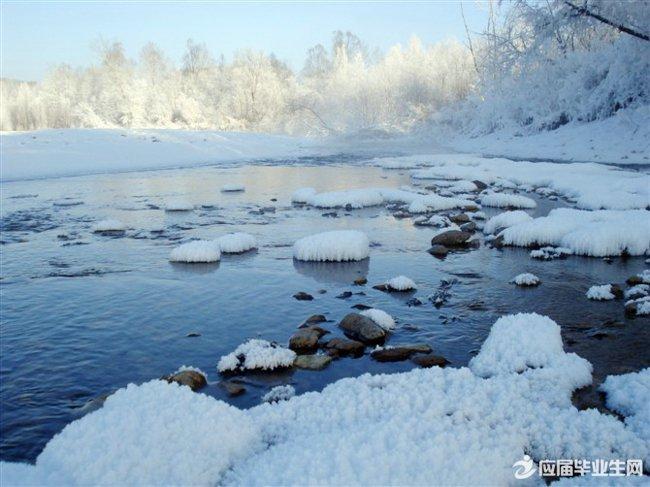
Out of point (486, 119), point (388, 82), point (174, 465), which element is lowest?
point (174, 465)

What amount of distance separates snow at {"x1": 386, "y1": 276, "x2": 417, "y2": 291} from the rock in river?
1.60 meters

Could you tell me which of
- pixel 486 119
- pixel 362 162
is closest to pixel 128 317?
pixel 362 162

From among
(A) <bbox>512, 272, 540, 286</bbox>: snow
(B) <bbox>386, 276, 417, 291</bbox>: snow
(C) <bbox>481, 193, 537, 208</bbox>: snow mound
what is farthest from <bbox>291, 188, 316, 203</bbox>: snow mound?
(A) <bbox>512, 272, 540, 286</bbox>: snow

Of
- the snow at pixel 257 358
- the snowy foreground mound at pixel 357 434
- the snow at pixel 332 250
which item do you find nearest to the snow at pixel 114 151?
the snow at pixel 332 250

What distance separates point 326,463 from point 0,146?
31147mm

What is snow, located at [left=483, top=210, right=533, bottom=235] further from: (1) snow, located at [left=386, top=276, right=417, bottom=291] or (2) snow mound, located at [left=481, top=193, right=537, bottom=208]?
(1) snow, located at [left=386, top=276, right=417, bottom=291]

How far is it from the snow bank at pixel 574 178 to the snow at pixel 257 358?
36.9ft

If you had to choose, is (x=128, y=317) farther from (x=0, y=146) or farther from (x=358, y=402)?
(x=0, y=146)

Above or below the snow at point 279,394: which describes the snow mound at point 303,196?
above

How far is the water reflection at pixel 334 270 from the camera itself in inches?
356

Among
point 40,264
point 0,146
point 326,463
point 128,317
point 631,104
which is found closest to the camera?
point 326,463

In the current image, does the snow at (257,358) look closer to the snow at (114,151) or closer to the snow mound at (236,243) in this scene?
the snow mound at (236,243)

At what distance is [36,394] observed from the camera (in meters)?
5.29

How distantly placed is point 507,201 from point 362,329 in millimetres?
10526
